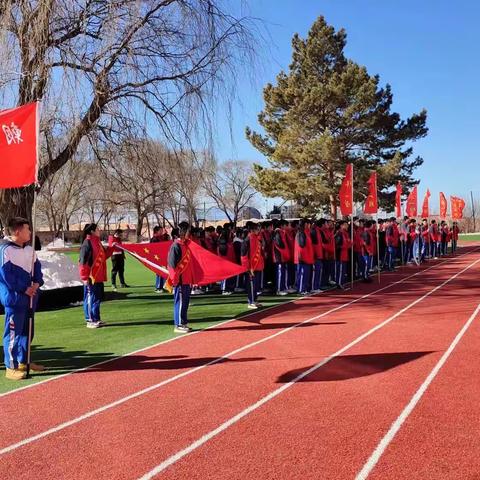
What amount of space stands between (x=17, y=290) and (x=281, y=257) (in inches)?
344

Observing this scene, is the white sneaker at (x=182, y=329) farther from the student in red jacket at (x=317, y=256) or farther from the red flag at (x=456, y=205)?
the red flag at (x=456, y=205)

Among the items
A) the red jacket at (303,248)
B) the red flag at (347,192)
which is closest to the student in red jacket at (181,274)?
the red jacket at (303,248)

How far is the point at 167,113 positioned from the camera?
448 inches

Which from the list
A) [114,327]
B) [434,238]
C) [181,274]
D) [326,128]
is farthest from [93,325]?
[326,128]

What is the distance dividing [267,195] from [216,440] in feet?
98.7

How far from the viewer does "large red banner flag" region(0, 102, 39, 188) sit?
6145mm

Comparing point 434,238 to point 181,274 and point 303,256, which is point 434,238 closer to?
point 303,256

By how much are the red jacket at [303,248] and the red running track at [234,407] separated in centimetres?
486

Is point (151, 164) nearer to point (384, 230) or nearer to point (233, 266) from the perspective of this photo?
point (233, 266)

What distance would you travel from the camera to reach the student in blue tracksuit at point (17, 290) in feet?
20.7

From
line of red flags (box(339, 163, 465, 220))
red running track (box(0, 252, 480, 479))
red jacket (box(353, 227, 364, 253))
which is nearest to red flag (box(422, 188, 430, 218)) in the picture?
line of red flags (box(339, 163, 465, 220))

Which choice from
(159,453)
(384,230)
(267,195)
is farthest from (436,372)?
(267,195)

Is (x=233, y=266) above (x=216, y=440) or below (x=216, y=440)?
above

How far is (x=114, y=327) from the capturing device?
9734 mm
